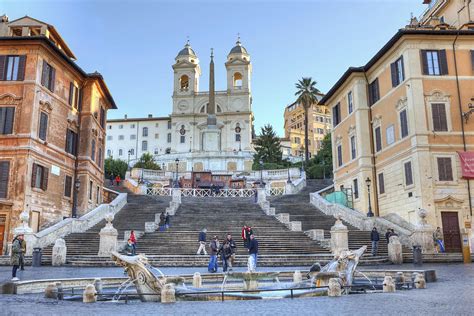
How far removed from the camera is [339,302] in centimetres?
962

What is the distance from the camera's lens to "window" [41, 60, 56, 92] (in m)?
30.3

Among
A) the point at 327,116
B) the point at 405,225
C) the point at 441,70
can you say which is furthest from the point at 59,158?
the point at 327,116

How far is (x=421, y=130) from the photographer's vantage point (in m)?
27.4

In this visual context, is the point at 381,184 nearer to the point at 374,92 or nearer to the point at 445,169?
the point at 445,169

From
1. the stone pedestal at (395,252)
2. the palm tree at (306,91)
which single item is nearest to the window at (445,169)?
the stone pedestal at (395,252)

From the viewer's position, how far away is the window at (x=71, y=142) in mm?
33562

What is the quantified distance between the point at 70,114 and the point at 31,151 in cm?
656

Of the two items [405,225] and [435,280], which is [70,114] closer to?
[405,225]

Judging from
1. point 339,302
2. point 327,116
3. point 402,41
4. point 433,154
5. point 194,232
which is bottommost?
point 339,302

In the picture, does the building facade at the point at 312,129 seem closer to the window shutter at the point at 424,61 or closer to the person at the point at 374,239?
the window shutter at the point at 424,61

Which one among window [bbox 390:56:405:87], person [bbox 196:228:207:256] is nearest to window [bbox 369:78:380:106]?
window [bbox 390:56:405:87]

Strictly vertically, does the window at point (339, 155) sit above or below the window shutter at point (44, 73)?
below

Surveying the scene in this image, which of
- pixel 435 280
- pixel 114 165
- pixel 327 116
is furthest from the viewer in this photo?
pixel 327 116

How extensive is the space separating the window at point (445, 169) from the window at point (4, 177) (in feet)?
82.8
